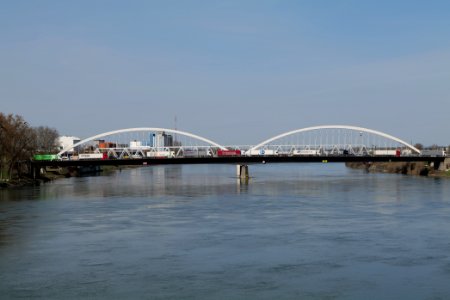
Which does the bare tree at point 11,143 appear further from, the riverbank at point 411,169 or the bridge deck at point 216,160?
the riverbank at point 411,169

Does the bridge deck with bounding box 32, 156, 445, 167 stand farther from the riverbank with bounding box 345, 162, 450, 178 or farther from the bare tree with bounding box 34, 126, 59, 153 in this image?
the bare tree with bounding box 34, 126, 59, 153

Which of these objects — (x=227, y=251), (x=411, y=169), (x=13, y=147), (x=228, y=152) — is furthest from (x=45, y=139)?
(x=227, y=251)

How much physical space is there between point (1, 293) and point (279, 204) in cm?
3944

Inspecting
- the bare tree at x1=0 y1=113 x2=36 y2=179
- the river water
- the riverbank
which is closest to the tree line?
A: the bare tree at x1=0 y1=113 x2=36 y2=179

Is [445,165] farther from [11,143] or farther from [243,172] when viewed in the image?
[11,143]

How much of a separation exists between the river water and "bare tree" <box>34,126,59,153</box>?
280 feet

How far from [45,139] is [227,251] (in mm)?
122939

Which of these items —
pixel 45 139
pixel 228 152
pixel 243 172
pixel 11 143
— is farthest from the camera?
pixel 45 139

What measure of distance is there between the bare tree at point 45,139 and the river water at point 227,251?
280 feet

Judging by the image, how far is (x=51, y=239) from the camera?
39125mm

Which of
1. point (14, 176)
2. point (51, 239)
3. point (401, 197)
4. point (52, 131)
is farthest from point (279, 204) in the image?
point (52, 131)

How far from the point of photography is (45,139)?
149625 millimetres

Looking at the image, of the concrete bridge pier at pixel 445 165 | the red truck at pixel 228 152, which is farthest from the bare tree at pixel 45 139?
the concrete bridge pier at pixel 445 165

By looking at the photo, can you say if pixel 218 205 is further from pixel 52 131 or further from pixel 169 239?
pixel 52 131
